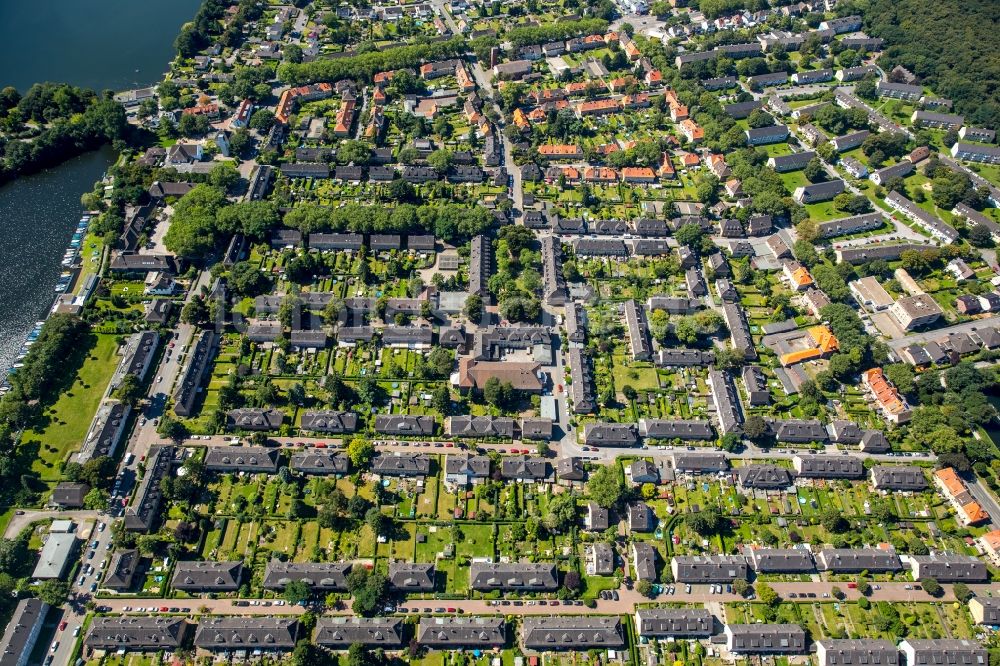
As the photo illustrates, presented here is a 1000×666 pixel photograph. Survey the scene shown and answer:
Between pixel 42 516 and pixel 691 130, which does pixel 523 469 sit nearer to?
pixel 42 516

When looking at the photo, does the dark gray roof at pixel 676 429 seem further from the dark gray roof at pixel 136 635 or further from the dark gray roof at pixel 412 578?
the dark gray roof at pixel 136 635

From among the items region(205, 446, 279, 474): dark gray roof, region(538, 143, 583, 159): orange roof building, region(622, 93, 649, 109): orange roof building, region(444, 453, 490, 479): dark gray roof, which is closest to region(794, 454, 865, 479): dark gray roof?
region(444, 453, 490, 479): dark gray roof

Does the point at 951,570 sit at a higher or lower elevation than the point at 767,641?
higher

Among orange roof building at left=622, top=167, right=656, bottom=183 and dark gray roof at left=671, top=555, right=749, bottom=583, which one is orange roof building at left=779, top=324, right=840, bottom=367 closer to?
dark gray roof at left=671, top=555, right=749, bottom=583

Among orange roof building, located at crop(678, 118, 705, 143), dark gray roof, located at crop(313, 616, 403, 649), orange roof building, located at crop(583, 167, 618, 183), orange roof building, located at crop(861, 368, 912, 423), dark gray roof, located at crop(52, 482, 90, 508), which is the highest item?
orange roof building, located at crop(678, 118, 705, 143)

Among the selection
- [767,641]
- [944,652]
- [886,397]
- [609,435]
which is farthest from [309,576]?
[886,397]
